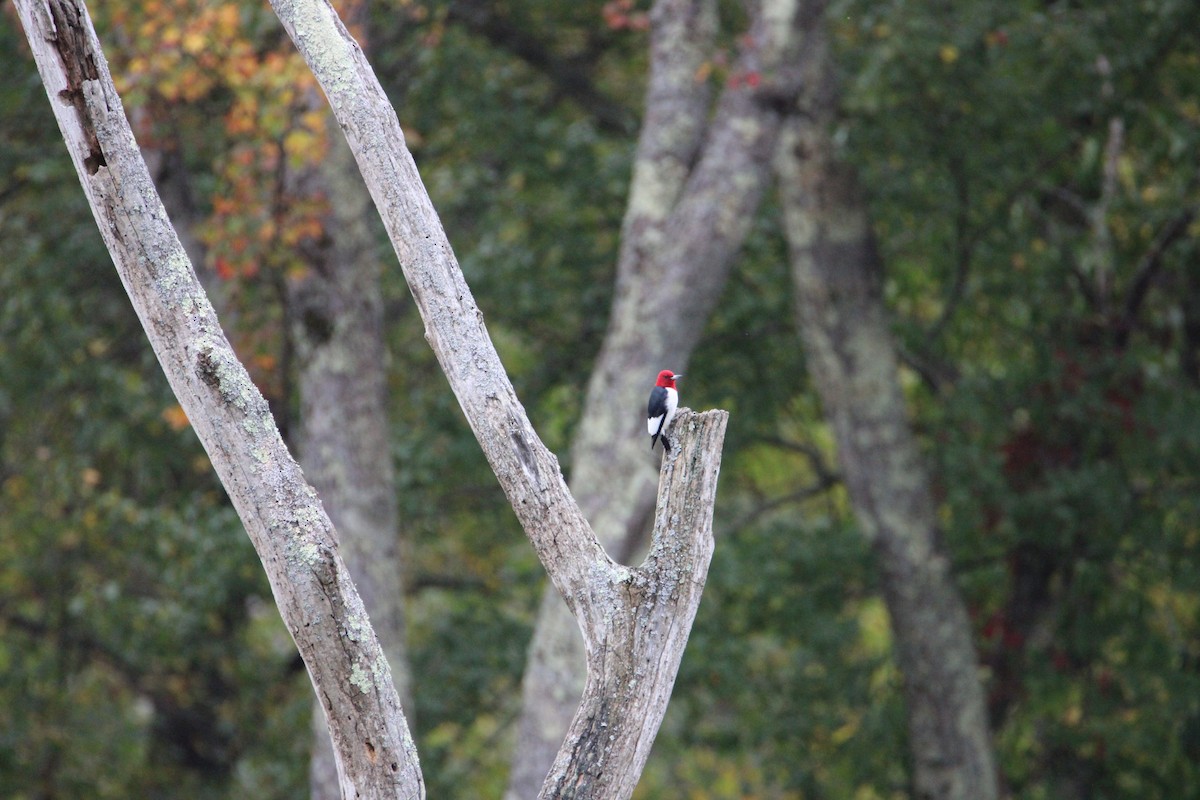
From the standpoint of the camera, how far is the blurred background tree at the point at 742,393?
820 cm

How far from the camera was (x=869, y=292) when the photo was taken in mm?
8352

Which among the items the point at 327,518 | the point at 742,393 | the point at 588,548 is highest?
the point at 327,518

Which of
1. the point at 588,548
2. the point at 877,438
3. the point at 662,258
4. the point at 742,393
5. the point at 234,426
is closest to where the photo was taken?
the point at 234,426

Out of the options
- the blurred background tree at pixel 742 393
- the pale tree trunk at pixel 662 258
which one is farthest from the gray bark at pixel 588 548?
the blurred background tree at pixel 742 393

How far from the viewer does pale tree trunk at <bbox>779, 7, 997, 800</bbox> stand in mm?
8281

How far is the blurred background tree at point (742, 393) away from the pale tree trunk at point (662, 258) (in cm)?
30

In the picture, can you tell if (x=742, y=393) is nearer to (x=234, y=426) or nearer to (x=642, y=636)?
(x=642, y=636)

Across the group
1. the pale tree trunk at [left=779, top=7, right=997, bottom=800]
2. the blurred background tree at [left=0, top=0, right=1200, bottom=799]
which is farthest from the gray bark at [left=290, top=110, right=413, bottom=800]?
the pale tree trunk at [left=779, top=7, right=997, bottom=800]

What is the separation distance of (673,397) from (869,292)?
4.43 metres

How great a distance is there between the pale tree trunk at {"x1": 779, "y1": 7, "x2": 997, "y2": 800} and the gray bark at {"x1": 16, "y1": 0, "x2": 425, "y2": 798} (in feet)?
18.3

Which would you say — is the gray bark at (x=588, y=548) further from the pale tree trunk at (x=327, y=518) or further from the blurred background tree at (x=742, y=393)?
the blurred background tree at (x=742, y=393)

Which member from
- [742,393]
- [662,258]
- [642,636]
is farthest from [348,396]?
[642,636]

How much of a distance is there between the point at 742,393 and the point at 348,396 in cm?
326

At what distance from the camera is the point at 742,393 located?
30.6ft
